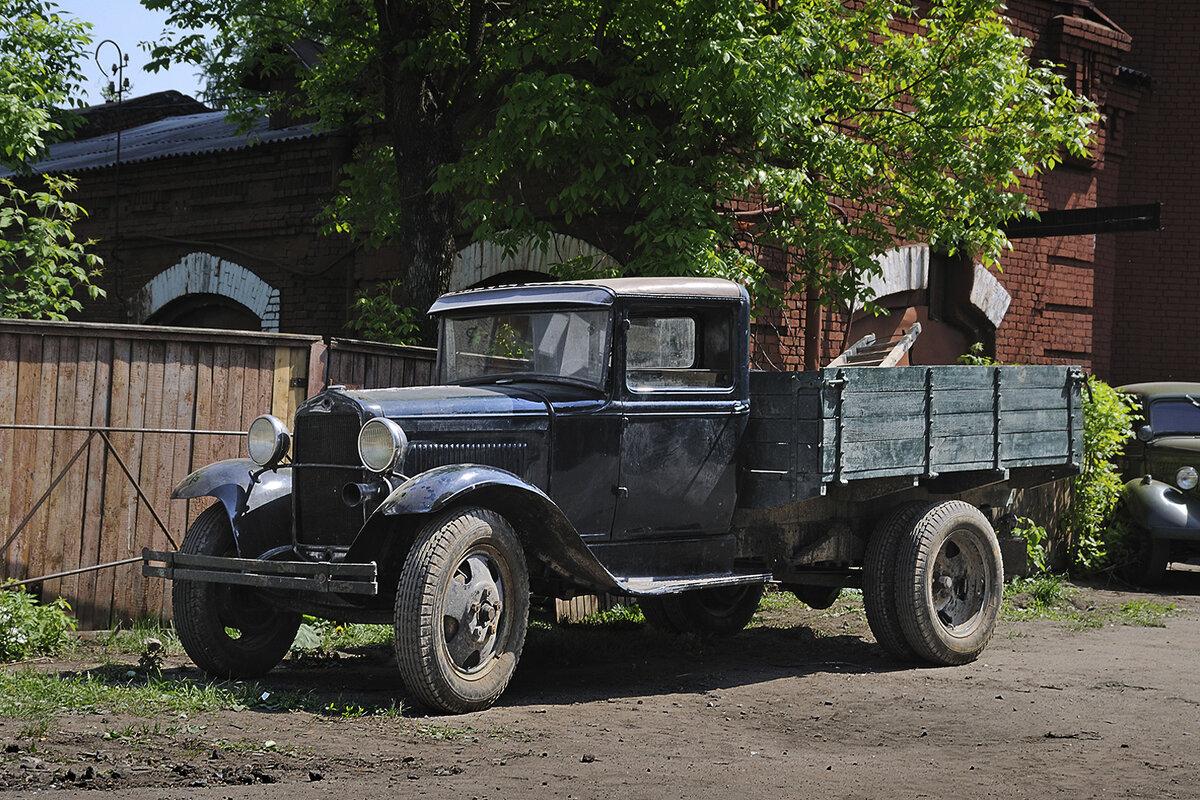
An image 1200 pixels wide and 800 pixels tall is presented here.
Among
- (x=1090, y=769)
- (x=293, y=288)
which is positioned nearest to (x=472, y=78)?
(x=293, y=288)

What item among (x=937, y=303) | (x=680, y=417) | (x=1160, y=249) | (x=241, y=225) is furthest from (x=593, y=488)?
(x=1160, y=249)

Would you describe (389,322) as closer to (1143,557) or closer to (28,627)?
(28,627)

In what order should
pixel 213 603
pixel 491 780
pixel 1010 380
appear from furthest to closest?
pixel 1010 380
pixel 213 603
pixel 491 780

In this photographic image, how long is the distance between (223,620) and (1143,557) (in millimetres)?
7522

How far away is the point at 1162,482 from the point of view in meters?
10.8

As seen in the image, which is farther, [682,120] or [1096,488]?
[1096,488]

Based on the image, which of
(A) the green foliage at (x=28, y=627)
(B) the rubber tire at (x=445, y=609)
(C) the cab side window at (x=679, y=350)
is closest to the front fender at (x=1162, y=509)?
(C) the cab side window at (x=679, y=350)

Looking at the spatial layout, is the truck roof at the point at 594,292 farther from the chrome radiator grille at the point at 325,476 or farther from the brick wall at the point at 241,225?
the brick wall at the point at 241,225

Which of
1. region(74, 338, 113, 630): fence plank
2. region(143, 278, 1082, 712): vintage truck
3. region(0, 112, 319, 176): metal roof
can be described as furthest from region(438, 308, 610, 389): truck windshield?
region(0, 112, 319, 176): metal roof

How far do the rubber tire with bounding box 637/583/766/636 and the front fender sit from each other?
417 centimetres

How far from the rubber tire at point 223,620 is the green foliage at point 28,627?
1.00 metres

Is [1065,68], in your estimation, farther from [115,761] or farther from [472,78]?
[115,761]

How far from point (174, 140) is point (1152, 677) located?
1379 cm

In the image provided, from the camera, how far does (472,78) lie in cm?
977
